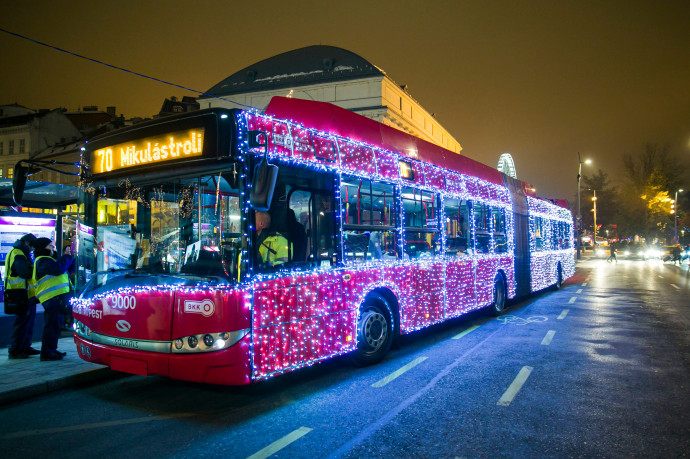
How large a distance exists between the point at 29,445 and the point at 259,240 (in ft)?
8.75

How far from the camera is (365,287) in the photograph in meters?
6.32

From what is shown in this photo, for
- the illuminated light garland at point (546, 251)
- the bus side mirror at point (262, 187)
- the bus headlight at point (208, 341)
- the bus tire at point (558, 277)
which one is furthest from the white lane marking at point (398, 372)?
the bus tire at point (558, 277)

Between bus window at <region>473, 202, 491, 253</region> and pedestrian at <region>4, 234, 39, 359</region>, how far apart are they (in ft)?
26.3

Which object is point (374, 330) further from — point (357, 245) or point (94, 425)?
point (94, 425)

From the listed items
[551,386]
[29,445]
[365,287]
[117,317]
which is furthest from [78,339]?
[551,386]

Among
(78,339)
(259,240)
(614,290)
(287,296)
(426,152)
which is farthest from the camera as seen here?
(614,290)

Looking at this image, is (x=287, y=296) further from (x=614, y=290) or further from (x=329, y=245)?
(x=614, y=290)

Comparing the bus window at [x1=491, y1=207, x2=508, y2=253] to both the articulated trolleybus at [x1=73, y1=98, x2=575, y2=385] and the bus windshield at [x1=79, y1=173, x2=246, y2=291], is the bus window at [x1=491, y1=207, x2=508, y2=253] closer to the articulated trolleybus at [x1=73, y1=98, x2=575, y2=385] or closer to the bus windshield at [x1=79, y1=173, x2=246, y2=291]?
the articulated trolleybus at [x1=73, y1=98, x2=575, y2=385]

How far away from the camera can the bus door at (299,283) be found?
4785 mm

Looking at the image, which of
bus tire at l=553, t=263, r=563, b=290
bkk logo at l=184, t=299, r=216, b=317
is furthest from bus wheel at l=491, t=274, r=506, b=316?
bkk logo at l=184, t=299, r=216, b=317

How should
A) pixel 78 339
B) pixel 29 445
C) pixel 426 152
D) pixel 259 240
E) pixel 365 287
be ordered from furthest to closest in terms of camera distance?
pixel 426 152, pixel 365 287, pixel 78 339, pixel 259 240, pixel 29 445

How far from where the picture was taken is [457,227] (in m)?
9.03

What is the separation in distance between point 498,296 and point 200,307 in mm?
8513

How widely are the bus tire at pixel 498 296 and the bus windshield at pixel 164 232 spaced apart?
794 cm
